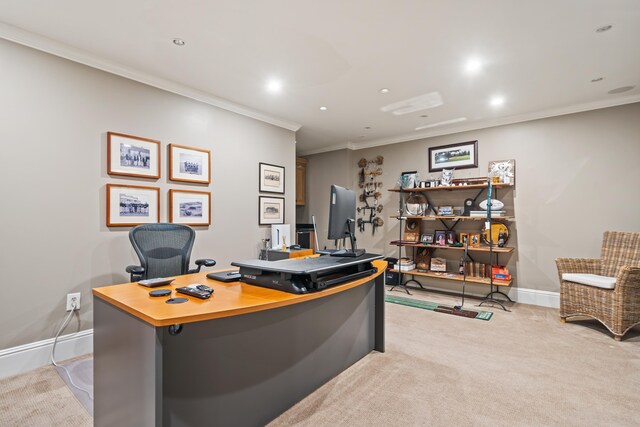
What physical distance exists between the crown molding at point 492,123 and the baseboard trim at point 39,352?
15.2ft

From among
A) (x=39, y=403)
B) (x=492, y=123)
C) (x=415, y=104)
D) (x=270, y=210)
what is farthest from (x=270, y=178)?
(x=492, y=123)

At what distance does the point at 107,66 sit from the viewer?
9.16 feet

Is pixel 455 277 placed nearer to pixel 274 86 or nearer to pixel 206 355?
pixel 274 86

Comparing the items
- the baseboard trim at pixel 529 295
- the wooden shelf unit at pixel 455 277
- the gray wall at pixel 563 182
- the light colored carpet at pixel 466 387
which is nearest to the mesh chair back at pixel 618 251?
the gray wall at pixel 563 182

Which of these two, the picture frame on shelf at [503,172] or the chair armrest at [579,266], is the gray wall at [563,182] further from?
the chair armrest at [579,266]

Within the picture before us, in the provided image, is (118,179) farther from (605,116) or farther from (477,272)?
(605,116)

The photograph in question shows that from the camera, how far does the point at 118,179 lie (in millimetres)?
2893

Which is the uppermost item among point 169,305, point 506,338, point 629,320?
point 169,305

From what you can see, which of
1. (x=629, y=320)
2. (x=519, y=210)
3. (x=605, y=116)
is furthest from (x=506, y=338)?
(x=605, y=116)

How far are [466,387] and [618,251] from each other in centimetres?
263

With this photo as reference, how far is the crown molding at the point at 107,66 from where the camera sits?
7.72ft

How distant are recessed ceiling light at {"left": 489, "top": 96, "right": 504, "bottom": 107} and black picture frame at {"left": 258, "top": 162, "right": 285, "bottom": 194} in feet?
9.19

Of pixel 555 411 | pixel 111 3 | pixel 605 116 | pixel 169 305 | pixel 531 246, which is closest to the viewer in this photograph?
pixel 169 305

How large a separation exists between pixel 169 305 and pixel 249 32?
204 cm
